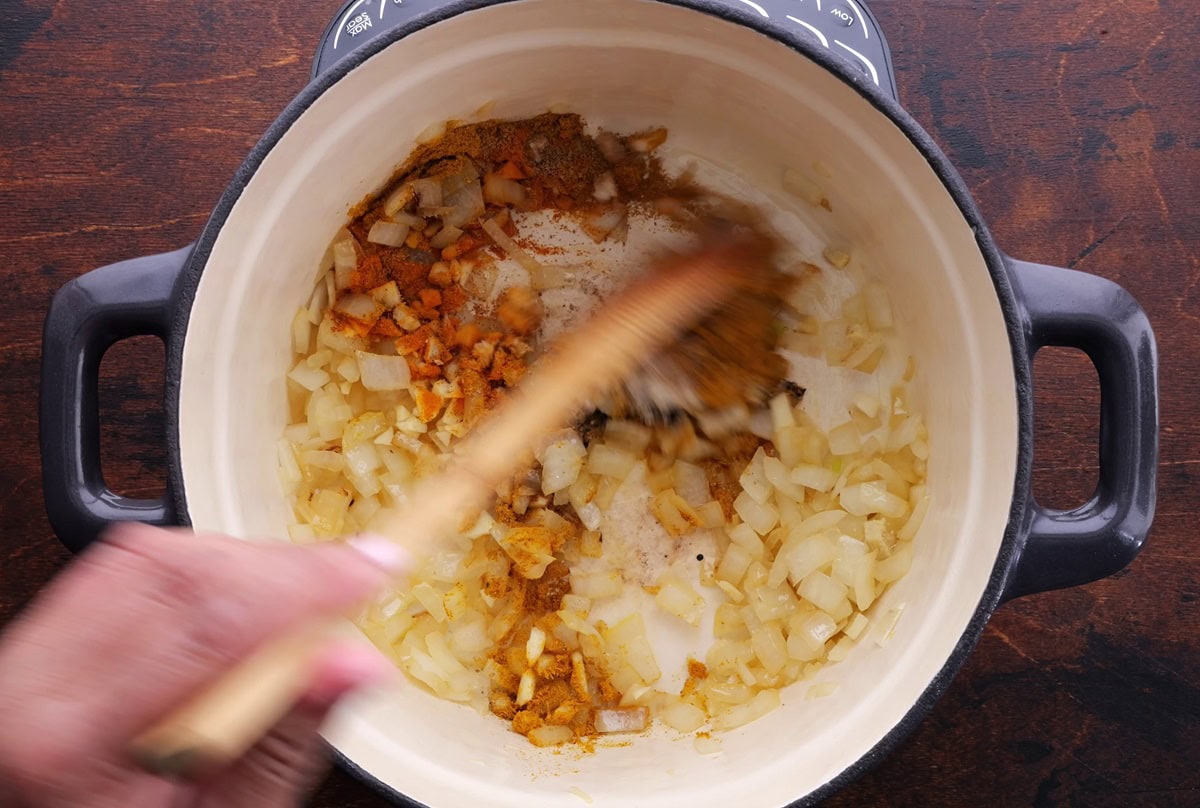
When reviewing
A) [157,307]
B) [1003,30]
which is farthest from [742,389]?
[157,307]

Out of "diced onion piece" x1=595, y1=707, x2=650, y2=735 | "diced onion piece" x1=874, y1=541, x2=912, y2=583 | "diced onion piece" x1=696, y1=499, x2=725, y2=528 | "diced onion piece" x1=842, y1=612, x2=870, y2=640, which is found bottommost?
"diced onion piece" x1=595, y1=707, x2=650, y2=735

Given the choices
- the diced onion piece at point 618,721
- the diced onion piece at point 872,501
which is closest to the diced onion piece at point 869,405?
the diced onion piece at point 872,501

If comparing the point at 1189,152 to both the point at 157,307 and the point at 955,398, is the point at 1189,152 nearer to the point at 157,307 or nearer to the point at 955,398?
the point at 955,398

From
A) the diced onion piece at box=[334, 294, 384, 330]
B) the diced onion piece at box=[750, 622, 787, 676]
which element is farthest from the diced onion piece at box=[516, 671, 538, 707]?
the diced onion piece at box=[334, 294, 384, 330]

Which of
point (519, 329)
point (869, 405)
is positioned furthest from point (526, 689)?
point (869, 405)

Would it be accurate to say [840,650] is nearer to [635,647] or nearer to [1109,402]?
[635,647]

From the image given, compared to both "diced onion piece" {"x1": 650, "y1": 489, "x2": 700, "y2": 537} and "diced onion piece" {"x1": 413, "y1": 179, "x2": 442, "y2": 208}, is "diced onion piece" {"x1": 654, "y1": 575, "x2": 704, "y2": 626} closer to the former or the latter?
"diced onion piece" {"x1": 650, "y1": 489, "x2": 700, "y2": 537}
